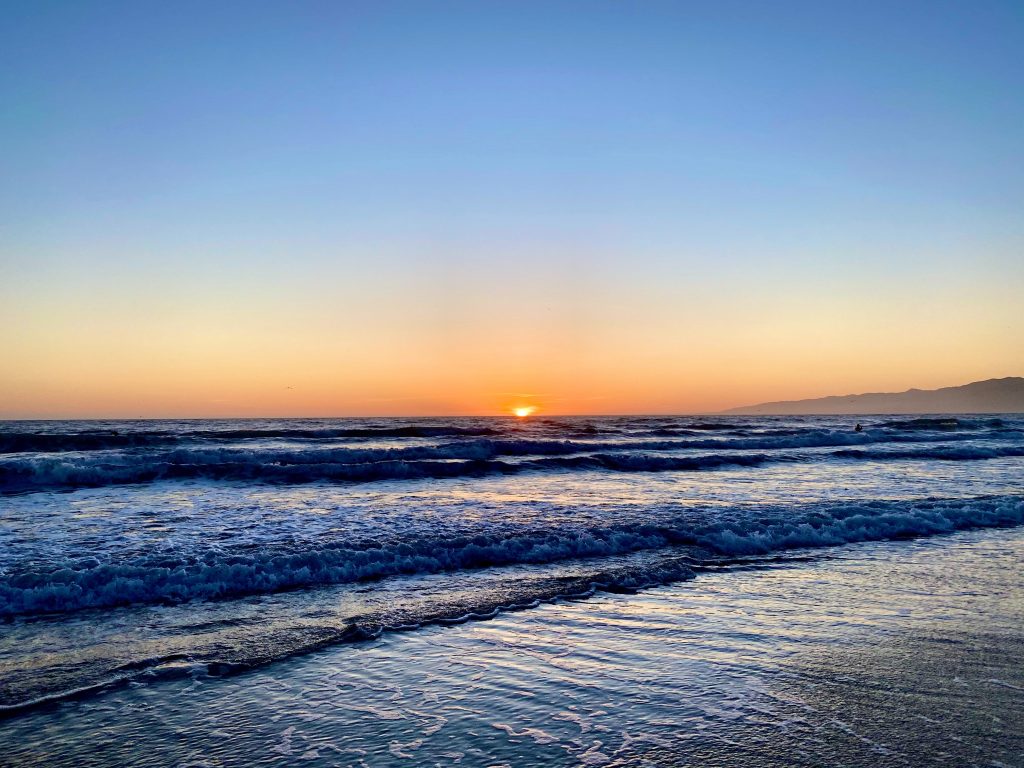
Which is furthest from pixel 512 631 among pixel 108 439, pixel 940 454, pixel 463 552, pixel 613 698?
pixel 108 439

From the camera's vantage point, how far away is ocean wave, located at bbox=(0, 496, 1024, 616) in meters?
8.91

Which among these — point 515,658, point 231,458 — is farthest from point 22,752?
point 231,458

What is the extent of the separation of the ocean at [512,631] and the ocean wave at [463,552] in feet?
0.18

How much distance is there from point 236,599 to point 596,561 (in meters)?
5.62

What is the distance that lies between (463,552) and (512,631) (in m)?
3.93

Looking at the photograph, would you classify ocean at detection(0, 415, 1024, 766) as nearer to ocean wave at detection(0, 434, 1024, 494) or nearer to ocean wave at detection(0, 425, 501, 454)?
ocean wave at detection(0, 434, 1024, 494)

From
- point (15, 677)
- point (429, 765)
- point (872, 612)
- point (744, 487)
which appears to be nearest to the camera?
point (429, 765)

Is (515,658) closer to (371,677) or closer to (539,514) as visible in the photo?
(371,677)

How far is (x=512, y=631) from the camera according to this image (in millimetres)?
7309

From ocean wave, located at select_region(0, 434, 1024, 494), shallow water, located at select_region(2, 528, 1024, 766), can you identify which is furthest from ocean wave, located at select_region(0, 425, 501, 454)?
shallow water, located at select_region(2, 528, 1024, 766)

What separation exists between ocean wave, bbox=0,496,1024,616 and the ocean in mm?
55

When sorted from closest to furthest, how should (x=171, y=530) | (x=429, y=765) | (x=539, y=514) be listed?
1. (x=429, y=765)
2. (x=171, y=530)
3. (x=539, y=514)

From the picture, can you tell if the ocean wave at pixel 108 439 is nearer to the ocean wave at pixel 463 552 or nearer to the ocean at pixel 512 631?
the ocean at pixel 512 631

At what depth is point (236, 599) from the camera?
Answer: 29.0 feet
